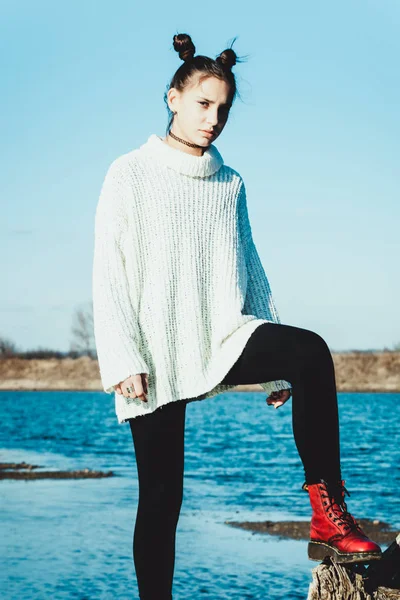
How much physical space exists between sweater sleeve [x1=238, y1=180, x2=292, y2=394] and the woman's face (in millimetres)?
337

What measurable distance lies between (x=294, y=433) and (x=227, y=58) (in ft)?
4.50

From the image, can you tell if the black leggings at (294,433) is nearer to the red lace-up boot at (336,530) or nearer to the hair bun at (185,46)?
the red lace-up boot at (336,530)

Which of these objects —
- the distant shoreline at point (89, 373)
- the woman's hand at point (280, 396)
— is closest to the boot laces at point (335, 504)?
the woman's hand at point (280, 396)

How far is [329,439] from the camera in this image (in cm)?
311

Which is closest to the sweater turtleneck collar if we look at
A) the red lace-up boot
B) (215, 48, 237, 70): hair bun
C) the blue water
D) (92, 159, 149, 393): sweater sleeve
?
(92, 159, 149, 393): sweater sleeve

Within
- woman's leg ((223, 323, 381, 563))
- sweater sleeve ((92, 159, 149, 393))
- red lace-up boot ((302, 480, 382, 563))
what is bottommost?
red lace-up boot ((302, 480, 382, 563))

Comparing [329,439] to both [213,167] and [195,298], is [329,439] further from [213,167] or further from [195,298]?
[213,167]

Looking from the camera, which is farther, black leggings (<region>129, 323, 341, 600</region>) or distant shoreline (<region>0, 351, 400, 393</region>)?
distant shoreline (<region>0, 351, 400, 393</region>)

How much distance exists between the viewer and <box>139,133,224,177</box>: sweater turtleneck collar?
347cm

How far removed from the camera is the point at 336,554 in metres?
3.11

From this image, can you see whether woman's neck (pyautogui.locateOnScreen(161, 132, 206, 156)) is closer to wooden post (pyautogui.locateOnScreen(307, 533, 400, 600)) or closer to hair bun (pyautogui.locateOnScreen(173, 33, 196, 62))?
hair bun (pyautogui.locateOnScreen(173, 33, 196, 62))

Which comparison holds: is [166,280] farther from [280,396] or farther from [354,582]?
[354,582]

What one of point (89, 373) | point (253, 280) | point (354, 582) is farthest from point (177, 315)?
point (89, 373)

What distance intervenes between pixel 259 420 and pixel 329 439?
153ft
